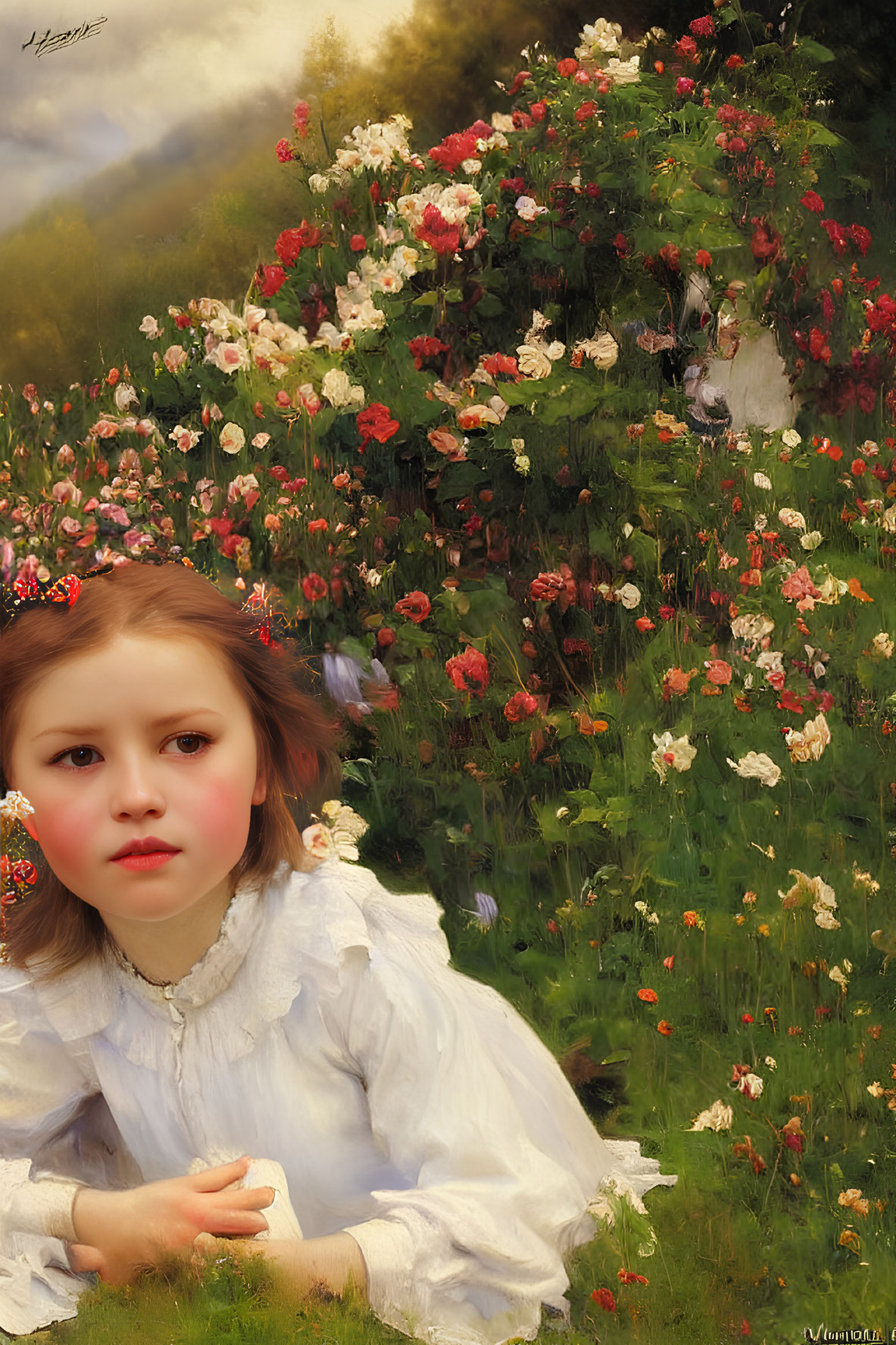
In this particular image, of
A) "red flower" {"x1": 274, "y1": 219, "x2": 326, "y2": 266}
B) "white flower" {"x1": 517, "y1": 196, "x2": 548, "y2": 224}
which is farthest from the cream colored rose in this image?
"red flower" {"x1": 274, "y1": 219, "x2": 326, "y2": 266}

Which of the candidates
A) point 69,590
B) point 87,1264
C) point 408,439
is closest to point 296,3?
point 408,439

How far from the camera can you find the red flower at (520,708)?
1.96 meters

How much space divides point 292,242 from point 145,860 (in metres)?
1.04

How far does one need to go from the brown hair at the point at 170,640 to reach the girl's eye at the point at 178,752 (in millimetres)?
88

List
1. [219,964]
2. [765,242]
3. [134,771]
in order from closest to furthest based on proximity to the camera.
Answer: [134,771] → [219,964] → [765,242]

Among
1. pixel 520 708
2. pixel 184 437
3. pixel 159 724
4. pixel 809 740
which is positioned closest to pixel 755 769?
pixel 809 740

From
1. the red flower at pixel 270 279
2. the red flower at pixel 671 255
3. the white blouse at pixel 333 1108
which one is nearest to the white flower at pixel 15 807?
the white blouse at pixel 333 1108

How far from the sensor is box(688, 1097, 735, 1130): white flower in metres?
1.86

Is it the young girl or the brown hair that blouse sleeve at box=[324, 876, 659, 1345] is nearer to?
the young girl

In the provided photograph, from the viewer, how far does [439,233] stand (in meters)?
2.05

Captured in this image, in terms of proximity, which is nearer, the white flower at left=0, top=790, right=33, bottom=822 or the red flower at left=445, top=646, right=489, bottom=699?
the white flower at left=0, top=790, right=33, bottom=822

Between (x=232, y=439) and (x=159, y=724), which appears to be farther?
(x=232, y=439)

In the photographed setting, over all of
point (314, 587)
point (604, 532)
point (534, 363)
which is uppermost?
point (534, 363)
